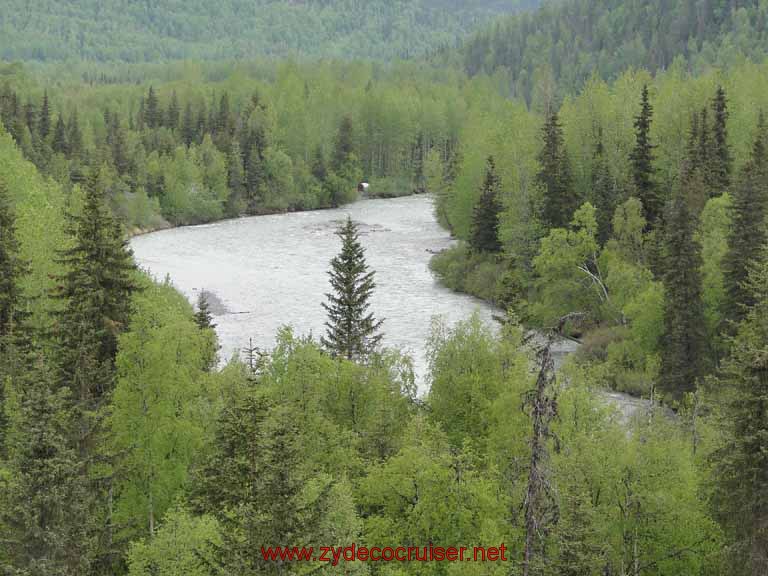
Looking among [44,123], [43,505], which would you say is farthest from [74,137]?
[43,505]

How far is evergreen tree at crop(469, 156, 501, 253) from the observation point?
76938 mm

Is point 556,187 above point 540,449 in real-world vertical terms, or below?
below

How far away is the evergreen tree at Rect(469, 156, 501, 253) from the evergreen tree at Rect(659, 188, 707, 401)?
26674mm

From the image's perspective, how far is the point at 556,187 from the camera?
72625mm

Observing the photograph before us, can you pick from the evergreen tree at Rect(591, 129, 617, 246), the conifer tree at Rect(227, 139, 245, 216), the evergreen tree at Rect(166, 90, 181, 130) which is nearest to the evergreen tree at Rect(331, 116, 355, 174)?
the conifer tree at Rect(227, 139, 245, 216)

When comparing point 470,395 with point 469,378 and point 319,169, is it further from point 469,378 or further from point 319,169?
point 319,169

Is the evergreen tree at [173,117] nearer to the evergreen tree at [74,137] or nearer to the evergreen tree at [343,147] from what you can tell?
the evergreen tree at [74,137]

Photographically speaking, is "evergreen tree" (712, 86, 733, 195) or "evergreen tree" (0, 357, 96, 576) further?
"evergreen tree" (712, 86, 733, 195)

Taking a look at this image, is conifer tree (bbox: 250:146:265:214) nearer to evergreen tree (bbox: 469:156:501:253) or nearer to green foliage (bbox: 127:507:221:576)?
evergreen tree (bbox: 469:156:501:253)

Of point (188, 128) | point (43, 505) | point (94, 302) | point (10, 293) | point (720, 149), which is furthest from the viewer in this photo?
point (188, 128)

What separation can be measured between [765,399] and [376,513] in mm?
11028

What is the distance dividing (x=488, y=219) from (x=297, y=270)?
15.9 meters

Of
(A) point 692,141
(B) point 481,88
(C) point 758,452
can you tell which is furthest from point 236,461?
(B) point 481,88

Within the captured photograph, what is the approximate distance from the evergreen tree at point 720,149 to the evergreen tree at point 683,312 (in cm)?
1576
